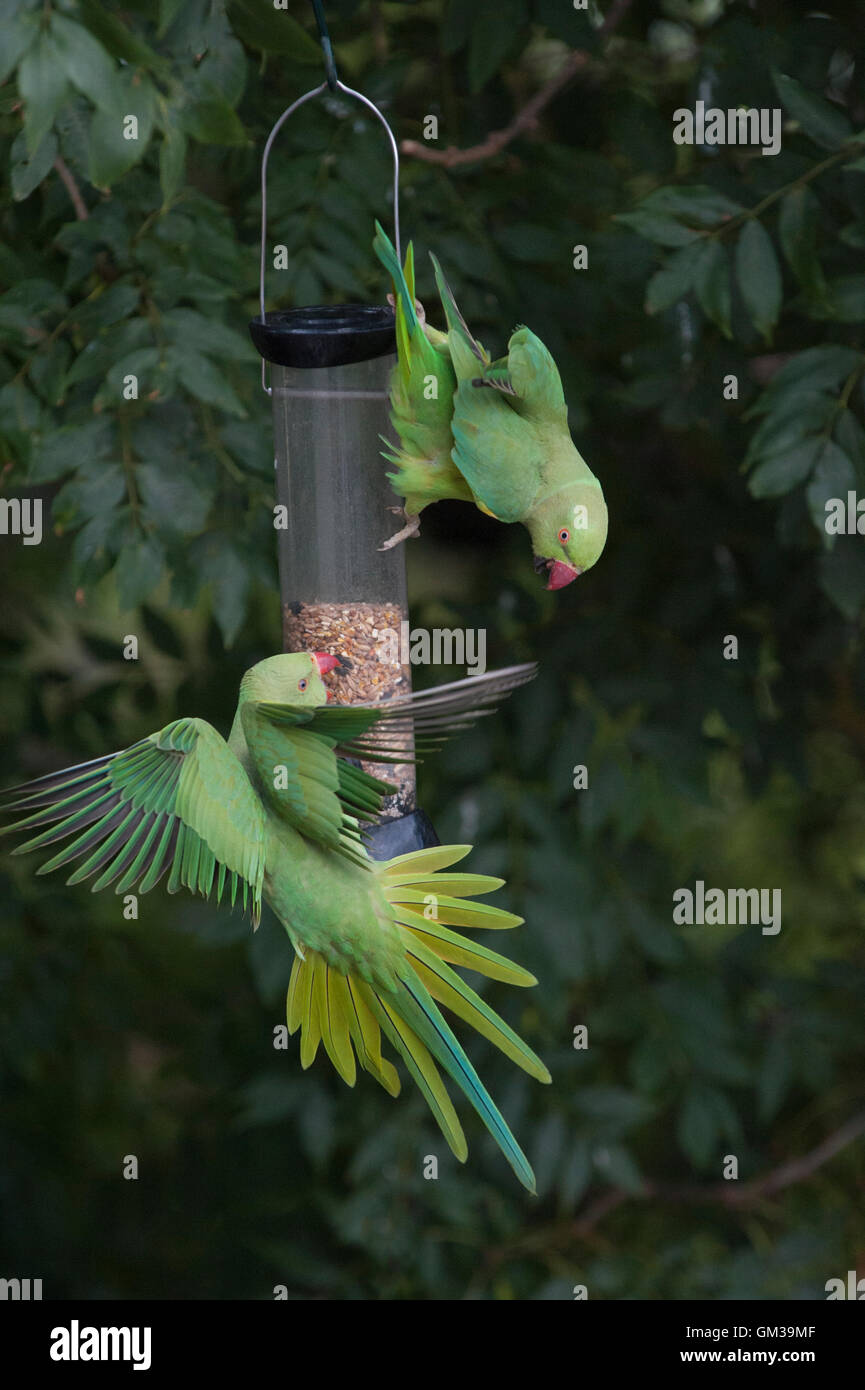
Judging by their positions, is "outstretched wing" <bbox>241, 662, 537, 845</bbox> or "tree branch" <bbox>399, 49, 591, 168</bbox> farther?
"tree branch" <bbox>399, 49, 591, 168</bbox>

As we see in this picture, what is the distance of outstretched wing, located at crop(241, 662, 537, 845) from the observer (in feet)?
4.66

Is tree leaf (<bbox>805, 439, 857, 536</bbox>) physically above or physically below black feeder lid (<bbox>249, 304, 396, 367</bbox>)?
below

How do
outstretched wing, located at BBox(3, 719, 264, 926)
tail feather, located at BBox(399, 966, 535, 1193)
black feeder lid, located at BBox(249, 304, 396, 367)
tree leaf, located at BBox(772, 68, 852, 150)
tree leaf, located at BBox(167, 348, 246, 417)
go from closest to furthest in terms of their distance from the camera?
1. outstretched wing, located at BBox(3, 719, 264, 926)
2. tail feather, located at BBox(399, 966, 535, 1193)
3. black feeder lid, located at BBox(249, 304, 396, 367)
4. tree leaf, located at BBox(167, 348, 246, 417)
5. tree leaf, located at BBox(772, 68, 852, 150)

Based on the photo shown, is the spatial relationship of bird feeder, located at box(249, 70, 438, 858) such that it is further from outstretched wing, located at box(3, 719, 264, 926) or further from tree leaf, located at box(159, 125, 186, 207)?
outstretched wing, located at box(3, 719, 264, 926)

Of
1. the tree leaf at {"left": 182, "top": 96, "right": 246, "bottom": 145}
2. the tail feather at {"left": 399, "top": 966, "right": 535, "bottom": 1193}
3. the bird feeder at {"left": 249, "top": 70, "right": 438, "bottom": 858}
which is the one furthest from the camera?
the bird feeder at {"left": 249, "top": 70, "right": 438, "bottom": 858}

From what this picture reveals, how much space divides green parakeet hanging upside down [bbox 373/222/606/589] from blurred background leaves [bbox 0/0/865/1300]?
38 cm

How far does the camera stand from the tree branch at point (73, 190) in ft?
6.79

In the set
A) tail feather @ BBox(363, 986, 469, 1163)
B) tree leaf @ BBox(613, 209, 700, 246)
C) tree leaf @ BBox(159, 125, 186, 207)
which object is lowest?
tail feather @ BBox(363, 986, 469, 1163)

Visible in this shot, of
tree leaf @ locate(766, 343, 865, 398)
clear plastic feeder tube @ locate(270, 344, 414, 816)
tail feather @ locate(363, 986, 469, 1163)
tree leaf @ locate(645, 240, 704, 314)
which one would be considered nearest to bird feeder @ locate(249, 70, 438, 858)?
clear plastic feeder tube @ locate(270, 344, 414, 816)

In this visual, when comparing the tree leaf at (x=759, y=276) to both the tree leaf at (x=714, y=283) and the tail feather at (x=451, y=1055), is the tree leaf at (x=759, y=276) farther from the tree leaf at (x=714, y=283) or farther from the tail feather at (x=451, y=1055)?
the tail feather at (x=451, y=1055)

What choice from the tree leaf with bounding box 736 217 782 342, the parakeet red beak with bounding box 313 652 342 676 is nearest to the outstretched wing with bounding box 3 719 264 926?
the parakeet red beak with bounding box 313 652 342 676

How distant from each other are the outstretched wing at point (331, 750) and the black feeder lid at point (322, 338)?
0.46m

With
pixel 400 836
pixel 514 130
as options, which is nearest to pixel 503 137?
pixel 514 130
